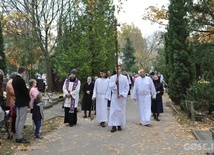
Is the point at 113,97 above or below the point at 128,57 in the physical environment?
below

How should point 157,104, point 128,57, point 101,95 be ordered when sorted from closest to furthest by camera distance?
point 101,95
point 157,104
point 128,57

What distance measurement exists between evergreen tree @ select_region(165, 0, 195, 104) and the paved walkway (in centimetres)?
410

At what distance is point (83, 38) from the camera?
54.3ft

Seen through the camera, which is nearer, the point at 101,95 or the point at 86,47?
the point at 101,95

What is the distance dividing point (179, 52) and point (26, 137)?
8.38 m

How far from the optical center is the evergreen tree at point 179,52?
13.5 metres

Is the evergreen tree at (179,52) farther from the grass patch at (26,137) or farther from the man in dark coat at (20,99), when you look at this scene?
the man in dark coat at (20,99)

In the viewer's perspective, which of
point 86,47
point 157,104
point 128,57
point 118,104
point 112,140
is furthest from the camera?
point 128,57

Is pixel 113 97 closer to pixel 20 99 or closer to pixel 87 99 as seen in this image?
pixel 87 99

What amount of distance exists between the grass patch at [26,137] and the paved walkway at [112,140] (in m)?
0.24

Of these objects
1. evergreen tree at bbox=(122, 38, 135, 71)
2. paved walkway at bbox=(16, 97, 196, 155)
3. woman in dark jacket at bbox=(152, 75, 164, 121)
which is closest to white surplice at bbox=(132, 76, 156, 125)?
paved walkway at bbox=(16, 97, 196, 155)

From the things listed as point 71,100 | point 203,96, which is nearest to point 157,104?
point 203,96

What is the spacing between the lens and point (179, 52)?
13562mm

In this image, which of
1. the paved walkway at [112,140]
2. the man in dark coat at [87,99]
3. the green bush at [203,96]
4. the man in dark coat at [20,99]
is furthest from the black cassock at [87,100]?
the man in dark coat at [20,99]
